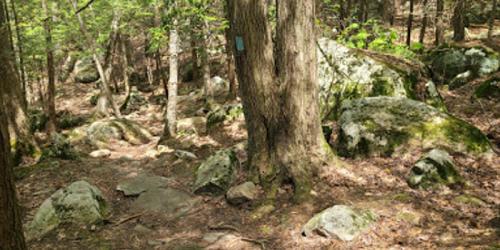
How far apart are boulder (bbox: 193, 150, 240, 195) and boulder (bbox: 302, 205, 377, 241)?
7.15ft

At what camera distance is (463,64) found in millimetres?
11531

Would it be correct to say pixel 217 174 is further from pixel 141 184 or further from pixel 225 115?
pixel 225 115

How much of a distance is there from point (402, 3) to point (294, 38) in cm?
2516

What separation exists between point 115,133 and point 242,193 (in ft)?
26.8

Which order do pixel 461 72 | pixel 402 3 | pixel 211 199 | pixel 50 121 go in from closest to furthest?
pixel 211 199, pixel 461 72, pixel 50 121, pixel 402 3

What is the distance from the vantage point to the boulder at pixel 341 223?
4832mm

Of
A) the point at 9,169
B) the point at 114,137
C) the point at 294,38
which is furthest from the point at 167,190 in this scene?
the point at 114,137

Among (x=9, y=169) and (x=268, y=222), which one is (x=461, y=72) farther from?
(x=9, y=169)

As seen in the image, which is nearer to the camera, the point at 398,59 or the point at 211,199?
the point at 211,199

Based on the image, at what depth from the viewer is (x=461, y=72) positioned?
1147 centimetres

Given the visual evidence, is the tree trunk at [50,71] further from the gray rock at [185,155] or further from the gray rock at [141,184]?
the gray rock at [141,184]

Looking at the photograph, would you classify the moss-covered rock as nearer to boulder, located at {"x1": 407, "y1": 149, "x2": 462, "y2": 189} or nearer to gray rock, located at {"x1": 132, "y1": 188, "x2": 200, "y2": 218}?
boulder, located at {"x1": 407, "y1": 149, "x2": 462, "y2": 189}

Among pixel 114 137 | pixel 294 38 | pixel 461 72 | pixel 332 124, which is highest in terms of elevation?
pixel 294 38

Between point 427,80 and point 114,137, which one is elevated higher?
point 427,80
